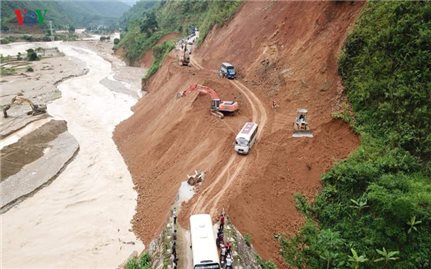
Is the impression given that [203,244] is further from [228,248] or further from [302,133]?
[302,133]

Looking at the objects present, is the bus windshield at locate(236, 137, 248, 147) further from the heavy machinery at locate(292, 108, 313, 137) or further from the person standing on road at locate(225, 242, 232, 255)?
the person standing on road at locate(225, 242, 232, 255)

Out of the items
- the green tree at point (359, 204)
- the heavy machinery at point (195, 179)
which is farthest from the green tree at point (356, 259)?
the heavy machinery at point (195, 179)

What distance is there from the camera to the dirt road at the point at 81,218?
86.4 ft

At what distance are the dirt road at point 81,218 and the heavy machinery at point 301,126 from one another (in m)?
14.4

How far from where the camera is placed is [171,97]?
46875mm

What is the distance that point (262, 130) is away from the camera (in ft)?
107

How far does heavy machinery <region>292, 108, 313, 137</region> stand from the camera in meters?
30.6

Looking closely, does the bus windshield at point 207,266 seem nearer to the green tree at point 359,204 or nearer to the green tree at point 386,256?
the green tree at point 386,256

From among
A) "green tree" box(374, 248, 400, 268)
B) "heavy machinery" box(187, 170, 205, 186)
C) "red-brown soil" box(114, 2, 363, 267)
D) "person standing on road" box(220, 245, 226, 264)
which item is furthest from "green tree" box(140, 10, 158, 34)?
"green tree" box(374, 248, 400, 268)

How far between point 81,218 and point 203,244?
49.5 feet

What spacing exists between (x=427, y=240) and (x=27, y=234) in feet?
85.7

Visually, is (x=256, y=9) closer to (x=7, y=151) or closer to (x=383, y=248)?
(x=7, y=151)

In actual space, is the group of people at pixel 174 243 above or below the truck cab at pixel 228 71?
below

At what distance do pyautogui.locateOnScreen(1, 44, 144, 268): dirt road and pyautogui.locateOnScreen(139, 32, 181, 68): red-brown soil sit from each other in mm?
50629
